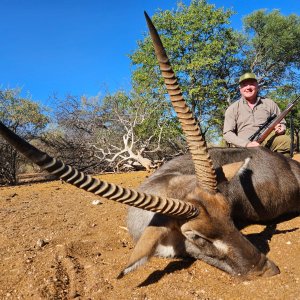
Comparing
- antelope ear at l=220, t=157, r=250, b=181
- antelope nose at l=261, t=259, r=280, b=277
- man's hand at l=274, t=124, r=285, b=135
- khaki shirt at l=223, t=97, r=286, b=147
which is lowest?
antelope nose at l=261, t=259, r=280, b=277

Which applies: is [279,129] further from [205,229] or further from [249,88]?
[205,229]

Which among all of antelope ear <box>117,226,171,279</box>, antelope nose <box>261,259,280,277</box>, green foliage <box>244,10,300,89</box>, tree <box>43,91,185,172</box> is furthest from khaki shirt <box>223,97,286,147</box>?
green foliage <box>244,10,300,89</box>

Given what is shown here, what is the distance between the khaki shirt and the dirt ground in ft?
7.64

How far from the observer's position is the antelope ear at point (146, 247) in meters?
2.93

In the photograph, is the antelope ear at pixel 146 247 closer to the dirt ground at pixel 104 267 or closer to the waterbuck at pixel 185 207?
the waterbuck at pixel 185 207

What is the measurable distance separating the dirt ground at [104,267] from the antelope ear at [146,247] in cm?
30

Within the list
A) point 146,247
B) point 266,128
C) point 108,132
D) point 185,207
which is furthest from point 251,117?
point 108,132

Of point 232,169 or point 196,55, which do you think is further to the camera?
point 196,55

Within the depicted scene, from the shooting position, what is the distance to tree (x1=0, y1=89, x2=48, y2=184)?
15.6 meters

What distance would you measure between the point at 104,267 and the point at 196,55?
63.7ft

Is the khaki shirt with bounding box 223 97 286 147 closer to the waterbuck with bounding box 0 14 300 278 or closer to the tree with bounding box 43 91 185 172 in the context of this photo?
the waterbuck with bounding box 0 14 300 278

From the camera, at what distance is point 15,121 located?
16.5 metres

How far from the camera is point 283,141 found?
680 centimetres

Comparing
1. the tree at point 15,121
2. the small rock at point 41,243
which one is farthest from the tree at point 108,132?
the small rock at point 41,243
